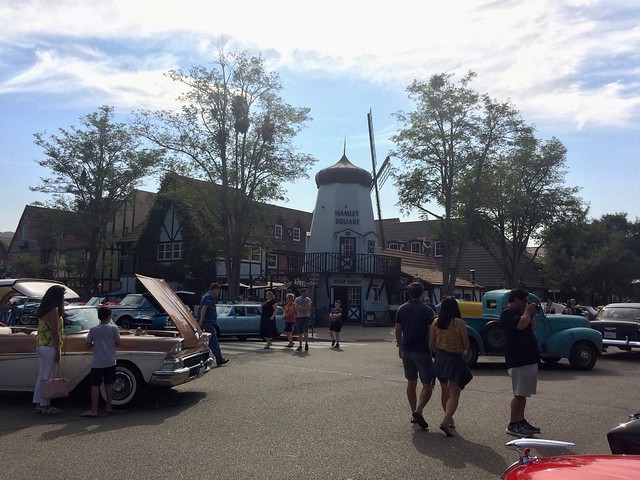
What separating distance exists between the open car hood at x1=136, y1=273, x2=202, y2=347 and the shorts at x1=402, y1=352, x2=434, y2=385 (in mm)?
3548

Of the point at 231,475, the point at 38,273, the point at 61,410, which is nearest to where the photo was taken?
the point at 231,475

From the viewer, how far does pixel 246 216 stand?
103ft

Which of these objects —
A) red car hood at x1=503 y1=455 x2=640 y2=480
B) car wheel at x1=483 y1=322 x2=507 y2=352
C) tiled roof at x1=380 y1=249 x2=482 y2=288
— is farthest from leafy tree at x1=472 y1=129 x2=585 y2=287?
red car hood at x1=503 y1=455 x2=640 y2=480

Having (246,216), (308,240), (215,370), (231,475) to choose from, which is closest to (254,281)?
(308,240)

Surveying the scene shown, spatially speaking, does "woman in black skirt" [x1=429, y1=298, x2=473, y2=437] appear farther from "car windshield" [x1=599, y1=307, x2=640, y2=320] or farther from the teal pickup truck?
"car windshield" [x1=599, y1=307, x2=640, y2=320]

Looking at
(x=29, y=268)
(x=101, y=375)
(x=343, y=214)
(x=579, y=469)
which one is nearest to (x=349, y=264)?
(x=343, y=214)

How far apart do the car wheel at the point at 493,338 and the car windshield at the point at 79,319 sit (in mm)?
8715

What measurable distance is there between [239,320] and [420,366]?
49.6 feet

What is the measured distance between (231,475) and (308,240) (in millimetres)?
33823

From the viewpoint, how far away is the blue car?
21781 mm

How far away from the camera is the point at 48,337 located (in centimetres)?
814

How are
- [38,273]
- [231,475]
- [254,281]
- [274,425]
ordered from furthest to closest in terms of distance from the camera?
[38,273] → [254,281] → [274,425] → [231,475]

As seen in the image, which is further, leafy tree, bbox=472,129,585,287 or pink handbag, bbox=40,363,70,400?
leafy tree, bbox=472,129,585,287

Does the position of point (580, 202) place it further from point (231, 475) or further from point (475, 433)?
point (231, 475)
